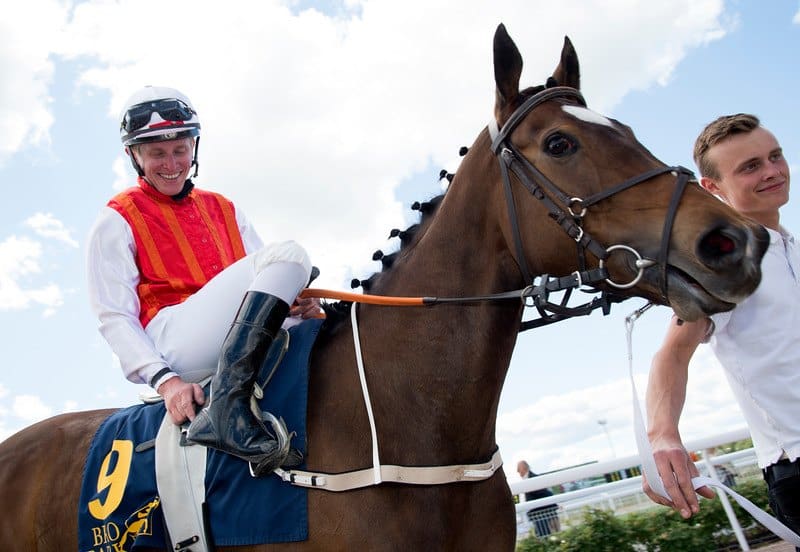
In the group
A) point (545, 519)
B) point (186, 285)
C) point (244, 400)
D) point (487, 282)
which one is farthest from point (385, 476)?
point (545, 519)

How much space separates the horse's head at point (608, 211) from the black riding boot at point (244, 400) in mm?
1088

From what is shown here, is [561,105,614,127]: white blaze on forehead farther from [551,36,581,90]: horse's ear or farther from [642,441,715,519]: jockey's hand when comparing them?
[642,441,715,519]: jockey's hand

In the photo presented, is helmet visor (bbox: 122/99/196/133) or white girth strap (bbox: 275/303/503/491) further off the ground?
helmet visor (bbox: 122/99/196/133)

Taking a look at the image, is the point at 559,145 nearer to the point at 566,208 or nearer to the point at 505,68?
the point at 566,208

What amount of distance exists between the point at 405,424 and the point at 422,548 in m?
0.48

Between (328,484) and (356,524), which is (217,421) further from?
(356,524)

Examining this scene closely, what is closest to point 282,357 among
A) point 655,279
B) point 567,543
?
point 655,279

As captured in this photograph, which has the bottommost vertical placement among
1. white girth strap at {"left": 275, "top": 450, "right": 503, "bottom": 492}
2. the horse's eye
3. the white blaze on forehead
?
white girth strap at {"left": 275, "top": 450, "right": 503, "bottom": 492}

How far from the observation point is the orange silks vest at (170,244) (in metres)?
3.59

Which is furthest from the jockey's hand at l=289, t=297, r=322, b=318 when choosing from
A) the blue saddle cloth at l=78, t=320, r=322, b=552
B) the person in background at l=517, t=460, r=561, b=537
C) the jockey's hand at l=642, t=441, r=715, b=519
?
the person in background at l=517, t=460, r=561, b=537

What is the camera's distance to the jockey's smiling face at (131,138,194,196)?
12.4 ft

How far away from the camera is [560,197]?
2791 mm

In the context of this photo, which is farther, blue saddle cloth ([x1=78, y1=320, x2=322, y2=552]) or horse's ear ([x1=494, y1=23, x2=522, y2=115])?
horse's ear ([x1=494, y1=23, x2=522, y2=115])

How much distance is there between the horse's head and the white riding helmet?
1732mm
